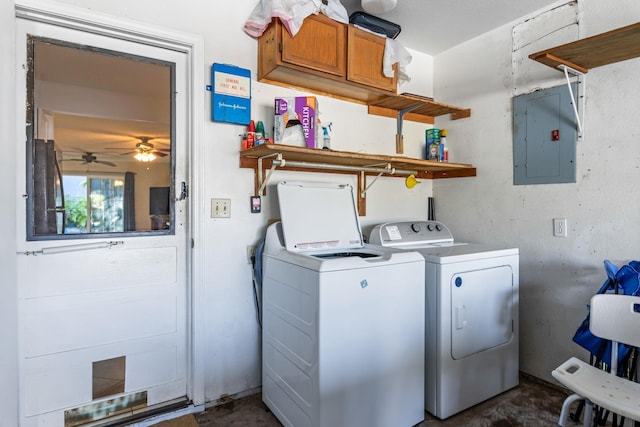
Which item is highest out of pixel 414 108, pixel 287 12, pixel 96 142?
pixel 287 12

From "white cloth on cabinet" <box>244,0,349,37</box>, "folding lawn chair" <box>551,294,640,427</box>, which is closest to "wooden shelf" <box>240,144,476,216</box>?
"white cloth on cabinet" <box>244,0,349,37</box>

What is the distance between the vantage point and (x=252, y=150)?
1898mm

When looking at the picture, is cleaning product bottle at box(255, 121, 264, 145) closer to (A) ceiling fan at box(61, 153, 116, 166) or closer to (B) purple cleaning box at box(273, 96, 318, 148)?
(B) purple cleaning box at box(273, 96, 318, 148)

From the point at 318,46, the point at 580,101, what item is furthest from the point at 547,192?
the point at 318,46

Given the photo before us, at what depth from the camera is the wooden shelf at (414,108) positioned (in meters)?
2.47

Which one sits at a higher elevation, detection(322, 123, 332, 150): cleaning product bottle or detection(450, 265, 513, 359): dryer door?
detection(322, 123, 332, 150): cleaning product bottle

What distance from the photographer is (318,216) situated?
2158mm

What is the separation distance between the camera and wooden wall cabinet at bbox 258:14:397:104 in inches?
76.2

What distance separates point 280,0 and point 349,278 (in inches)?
59.7

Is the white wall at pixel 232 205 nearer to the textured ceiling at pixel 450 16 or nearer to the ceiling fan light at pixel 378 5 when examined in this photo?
the ceiling fan light at pixel 378 5

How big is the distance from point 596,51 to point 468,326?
5.23ft

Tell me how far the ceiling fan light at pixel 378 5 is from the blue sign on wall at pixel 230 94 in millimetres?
830

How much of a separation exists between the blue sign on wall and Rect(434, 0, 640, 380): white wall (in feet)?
5.70

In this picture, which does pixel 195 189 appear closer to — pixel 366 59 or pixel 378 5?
pixel 366 59
